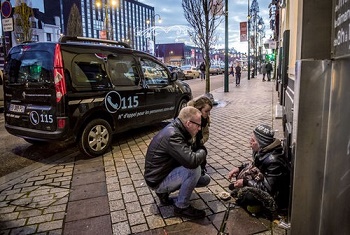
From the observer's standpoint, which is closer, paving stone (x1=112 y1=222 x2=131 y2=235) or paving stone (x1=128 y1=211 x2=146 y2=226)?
paving stone (x1=112 y1=222 x2=131 y2=235)

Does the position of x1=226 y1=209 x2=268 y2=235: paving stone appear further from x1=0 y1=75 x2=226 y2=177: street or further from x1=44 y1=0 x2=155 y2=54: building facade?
x1=44 y1=0 x2=155 y2=54: building facade

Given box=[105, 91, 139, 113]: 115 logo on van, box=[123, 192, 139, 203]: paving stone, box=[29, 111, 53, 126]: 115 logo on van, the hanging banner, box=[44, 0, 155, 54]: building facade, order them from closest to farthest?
box=[123, 192, 139, 203]: paving stone → box=[29, 111, 53, 126]: 115 logo on van → box=[105, 91, 139, 113]: 115 logo on van → the hanging banner → box=[44, 0, 155, 54]: building facade

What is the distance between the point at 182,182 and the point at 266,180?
0.90 metres

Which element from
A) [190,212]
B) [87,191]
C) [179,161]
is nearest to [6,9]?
[87,191]

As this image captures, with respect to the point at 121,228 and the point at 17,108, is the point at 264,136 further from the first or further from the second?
the point at 17,108

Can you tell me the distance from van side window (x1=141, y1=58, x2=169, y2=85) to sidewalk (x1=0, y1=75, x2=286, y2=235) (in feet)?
5.81

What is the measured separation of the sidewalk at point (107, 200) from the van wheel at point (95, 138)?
16cm

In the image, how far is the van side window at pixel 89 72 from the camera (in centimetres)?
517

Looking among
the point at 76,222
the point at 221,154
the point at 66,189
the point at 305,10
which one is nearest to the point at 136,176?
the point at 66,189

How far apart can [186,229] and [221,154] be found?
259 centimetres

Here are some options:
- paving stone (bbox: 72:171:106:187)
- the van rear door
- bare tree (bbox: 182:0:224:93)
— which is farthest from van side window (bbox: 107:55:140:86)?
bare tree (bbox: 182:0:224:93)

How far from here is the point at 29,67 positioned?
522cm

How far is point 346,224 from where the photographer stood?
169cm

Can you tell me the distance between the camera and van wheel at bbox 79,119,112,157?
17.6ft
